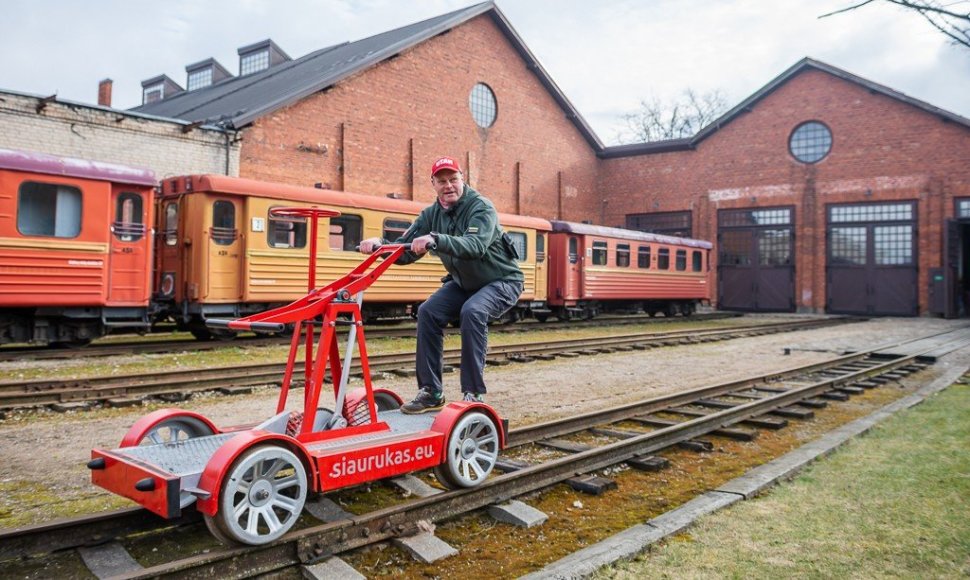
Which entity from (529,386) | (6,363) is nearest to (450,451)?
(529,386)

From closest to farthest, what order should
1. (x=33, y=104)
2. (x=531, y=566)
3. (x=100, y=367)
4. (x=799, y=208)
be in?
(x=531, y=566)
(x=100, y=367)
(x=33, y=104)
(x=799, y=208)

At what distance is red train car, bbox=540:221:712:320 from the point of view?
19.0 m

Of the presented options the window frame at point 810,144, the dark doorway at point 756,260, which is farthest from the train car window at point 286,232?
the window frame at point 810,144

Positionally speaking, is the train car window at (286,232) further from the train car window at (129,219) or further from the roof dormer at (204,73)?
the roof dormer at (204,73)

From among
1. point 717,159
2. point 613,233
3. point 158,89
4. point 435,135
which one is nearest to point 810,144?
point 717,159

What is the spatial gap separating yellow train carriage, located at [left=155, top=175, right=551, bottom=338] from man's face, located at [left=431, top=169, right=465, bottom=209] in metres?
8.40

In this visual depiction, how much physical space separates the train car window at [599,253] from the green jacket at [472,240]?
15.3 meters

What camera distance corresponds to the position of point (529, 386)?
8.44m

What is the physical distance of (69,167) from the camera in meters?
10.2

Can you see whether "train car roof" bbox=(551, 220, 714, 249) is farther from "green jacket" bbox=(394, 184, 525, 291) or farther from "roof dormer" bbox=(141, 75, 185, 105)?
"roof dormer" bbox=(141, 75, 185, 105)

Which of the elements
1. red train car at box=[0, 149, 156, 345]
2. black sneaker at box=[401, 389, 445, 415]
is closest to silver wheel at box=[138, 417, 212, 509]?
black sneaker at box=[401, 389, 445, 415]

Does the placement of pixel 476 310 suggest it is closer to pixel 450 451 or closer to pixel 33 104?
pixel 450 451

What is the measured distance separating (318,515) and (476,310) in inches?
58.0

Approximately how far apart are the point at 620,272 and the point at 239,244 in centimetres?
1196
